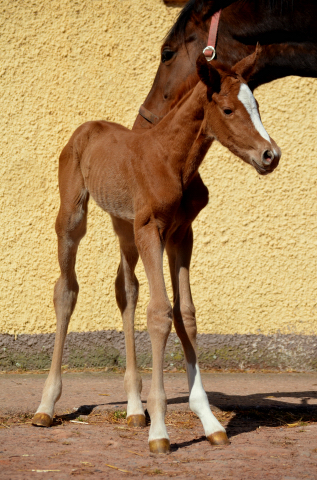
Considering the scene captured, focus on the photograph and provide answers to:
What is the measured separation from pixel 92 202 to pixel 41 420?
2.28 metres

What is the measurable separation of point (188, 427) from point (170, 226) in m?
1.20

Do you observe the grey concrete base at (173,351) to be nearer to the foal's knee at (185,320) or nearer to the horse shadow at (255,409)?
the horse shadow at (255,409)

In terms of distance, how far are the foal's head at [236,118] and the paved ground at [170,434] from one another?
1.33 metres

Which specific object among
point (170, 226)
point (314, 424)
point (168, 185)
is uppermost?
point (168, 185)

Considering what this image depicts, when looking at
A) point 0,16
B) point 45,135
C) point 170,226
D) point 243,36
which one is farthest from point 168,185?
point 0,16

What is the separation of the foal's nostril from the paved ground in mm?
1334

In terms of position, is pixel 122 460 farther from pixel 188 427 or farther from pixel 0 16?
pixel 0 16

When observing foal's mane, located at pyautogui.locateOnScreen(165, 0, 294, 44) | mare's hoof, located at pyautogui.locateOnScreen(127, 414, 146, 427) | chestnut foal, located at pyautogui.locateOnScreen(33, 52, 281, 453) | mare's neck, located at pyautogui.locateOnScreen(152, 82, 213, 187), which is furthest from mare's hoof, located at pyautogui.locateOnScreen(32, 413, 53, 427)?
foal's mane, located at pyautogui.locateOnScreen(165, 0, 294, 44)

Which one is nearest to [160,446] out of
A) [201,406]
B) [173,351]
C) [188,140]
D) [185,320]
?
[201,406]

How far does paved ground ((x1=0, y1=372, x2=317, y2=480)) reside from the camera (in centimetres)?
253

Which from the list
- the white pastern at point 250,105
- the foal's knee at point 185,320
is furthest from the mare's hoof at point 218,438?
the white pastern at point 250,105

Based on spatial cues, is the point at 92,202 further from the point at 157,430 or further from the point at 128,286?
the point at 157,430

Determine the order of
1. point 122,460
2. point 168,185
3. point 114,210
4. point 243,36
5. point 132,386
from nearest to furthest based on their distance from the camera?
1. point 122,460
2. point 168,185
3. point 114,210
4. point 132,386
5. point 243,36

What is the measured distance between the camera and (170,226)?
297cm
